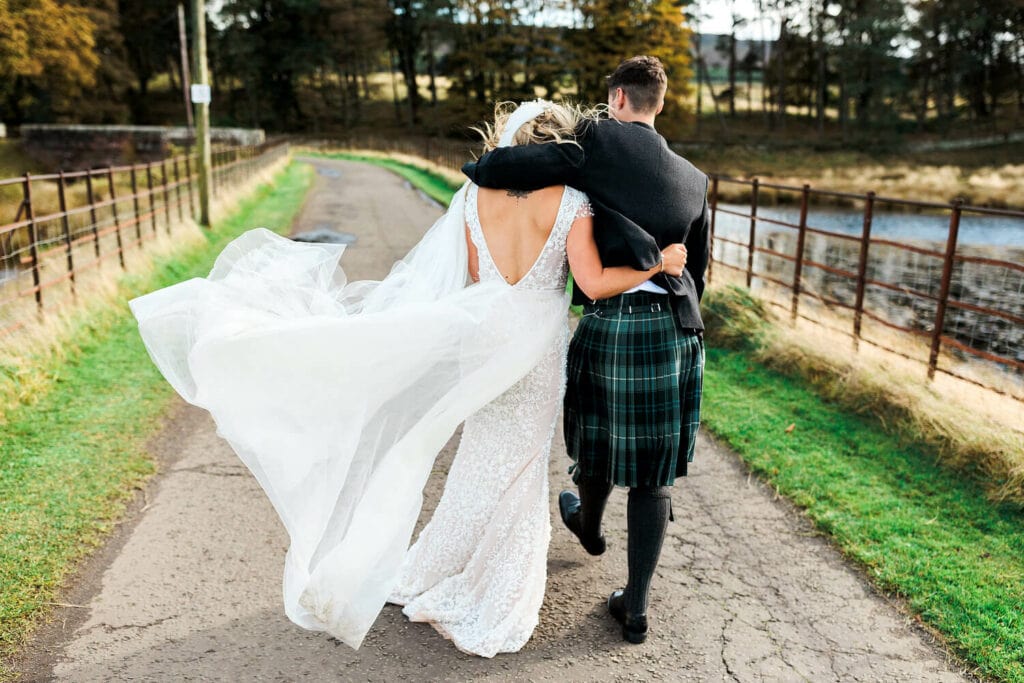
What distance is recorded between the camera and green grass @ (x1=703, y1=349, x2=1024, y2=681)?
307 centimetres

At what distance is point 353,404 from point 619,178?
1.18 metres

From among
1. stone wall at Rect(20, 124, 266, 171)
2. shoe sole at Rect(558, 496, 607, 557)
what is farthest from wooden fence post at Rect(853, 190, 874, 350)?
stone wall at Rect(20, 124, 266, 171)

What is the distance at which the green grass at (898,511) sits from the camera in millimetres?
3074

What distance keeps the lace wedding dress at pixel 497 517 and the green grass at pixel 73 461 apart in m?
1.55

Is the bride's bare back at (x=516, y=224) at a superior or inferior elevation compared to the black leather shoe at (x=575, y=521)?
superior

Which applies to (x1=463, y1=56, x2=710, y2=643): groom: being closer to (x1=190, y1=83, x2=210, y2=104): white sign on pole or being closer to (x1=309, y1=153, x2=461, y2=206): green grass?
(x1=190, y1=83, x2=210, y2=104): white sign on pole

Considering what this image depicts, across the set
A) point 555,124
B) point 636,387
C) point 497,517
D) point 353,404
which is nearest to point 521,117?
point 555,124

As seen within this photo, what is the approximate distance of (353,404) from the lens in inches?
109

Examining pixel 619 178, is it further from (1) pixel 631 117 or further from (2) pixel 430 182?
(2) pixel 430 182

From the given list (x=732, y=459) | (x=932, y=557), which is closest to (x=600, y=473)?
(x=932, y=557)

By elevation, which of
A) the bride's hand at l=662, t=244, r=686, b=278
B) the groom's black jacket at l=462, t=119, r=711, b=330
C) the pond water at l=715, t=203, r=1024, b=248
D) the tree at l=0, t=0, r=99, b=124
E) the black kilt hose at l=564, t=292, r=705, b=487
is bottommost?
the pond water at l=715, t=203, r=1024, b=248

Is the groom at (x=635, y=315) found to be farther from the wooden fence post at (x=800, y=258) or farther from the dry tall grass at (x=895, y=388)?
the wooden fence post at (x=800, y=258)

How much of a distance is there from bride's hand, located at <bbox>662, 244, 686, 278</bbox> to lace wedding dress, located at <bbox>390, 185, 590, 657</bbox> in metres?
0.36

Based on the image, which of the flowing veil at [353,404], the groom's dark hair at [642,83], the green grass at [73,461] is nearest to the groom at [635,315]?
the groom's dark hair at [642,83]
